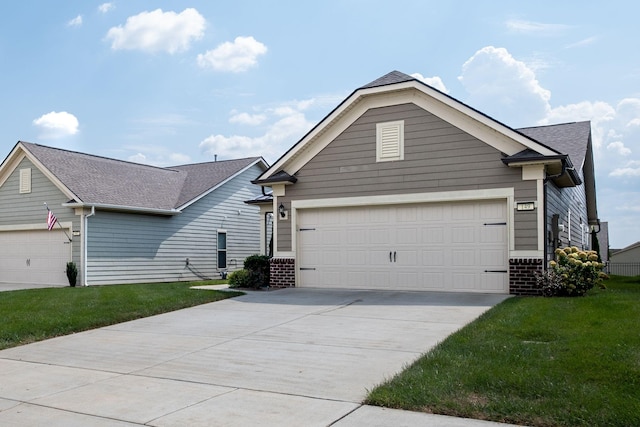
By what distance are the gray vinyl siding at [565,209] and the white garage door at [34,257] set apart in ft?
50.5

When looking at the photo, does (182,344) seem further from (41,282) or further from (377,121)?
(41,282)

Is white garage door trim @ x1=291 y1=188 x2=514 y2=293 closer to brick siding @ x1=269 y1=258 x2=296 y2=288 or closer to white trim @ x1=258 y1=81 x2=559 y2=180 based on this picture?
brick siding @ x1=269 y1=258 x2=296 y2=288

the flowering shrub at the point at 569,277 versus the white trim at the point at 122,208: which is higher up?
the white trim at the point at 122,208

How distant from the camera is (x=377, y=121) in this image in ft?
49.0

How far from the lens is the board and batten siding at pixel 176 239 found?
66.6 ft

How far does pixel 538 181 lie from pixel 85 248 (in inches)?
570

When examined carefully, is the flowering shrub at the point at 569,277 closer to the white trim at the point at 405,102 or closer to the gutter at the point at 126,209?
the white trim at the point at 405,102

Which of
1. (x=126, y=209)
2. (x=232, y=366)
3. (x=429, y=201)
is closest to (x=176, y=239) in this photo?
(x=126, y=209)

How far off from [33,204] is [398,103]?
46.4 feet

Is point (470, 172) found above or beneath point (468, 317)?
above

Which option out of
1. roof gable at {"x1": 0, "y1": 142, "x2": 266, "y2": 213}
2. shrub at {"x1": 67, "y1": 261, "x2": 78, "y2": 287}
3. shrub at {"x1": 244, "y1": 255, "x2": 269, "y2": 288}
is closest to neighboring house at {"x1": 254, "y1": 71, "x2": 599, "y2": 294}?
shrub at {"x1": 244, "y1": 255, "x2": 269, "y2": 288}

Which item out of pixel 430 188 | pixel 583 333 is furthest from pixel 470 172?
pixel 583 333

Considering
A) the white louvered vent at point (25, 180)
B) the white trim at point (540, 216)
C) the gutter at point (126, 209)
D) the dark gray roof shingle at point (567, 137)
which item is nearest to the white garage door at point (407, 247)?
the white trim at point (540, 216)

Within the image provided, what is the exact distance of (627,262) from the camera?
45.8 metres
